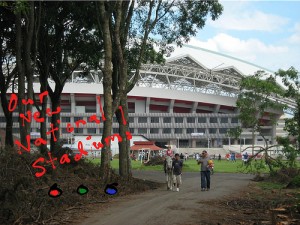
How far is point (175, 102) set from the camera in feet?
378

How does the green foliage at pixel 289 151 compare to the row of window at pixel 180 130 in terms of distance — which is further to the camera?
the row of window at pixel 180 130

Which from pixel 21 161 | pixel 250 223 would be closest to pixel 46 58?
pixel 21 161

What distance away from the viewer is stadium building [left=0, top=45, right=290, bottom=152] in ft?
340

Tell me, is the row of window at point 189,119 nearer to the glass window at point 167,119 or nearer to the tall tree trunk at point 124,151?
the glass window at point 167,119

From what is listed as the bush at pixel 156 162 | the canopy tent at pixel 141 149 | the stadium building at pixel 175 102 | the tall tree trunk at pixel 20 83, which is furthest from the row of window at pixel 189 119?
the tall tree trunk at pixel 20 83

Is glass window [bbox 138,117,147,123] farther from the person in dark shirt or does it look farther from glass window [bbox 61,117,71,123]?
the person in dark shirt

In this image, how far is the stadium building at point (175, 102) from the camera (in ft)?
340

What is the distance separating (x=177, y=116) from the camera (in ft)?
362

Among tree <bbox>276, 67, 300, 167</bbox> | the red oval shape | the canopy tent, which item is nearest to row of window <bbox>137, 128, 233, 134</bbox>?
the canopy tent

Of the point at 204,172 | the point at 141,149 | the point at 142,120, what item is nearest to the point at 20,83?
the point at 204,172

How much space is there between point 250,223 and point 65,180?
23.8 feet

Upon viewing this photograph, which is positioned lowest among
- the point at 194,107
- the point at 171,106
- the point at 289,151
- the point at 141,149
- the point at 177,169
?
the point at 141,149

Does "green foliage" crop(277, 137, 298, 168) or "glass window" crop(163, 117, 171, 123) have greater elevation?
A: "glass window" crop(163, 117, 171, 123)

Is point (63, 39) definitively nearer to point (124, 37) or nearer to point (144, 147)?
point (124, 37)
